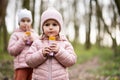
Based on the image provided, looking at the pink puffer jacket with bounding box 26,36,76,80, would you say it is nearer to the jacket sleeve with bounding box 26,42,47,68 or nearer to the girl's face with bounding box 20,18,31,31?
the jacket sleeve with bounding box 26,42,47,68

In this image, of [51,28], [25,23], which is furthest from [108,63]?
[51,28]

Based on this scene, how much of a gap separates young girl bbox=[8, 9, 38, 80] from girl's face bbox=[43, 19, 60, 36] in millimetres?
1399

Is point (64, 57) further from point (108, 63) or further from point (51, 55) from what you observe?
point (108, 63)

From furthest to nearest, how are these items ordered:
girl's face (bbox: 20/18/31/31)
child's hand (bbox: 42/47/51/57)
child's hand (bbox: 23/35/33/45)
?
girl's face (bbox: 20/18/31/31) → child's hand (bbox: 23/35/33/45) → child's hand (bbox: 42/47/51/57)

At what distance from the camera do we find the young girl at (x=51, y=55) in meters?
4.56

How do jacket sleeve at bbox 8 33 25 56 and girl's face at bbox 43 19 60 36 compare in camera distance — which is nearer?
girl's face at bbox 43 19 60 36

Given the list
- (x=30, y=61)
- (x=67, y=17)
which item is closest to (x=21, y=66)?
(x=30, y=61)

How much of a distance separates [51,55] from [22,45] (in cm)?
171

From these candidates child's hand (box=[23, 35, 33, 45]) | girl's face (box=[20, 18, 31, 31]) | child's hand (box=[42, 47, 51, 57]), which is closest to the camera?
child's hand (box=[42, 47, 51, 57])

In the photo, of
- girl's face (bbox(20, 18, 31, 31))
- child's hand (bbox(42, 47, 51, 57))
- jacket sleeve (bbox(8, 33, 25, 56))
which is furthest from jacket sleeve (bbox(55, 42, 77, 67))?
girl's face (bbox(20, 18, 31, 31))

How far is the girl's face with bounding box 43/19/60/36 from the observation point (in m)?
4.68

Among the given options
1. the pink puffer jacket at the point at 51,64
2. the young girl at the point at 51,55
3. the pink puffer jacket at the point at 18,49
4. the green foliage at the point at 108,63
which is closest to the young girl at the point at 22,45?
the pink puffer jacket at the point at 18,49

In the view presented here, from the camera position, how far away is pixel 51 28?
467 cm

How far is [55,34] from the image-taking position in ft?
15.5
